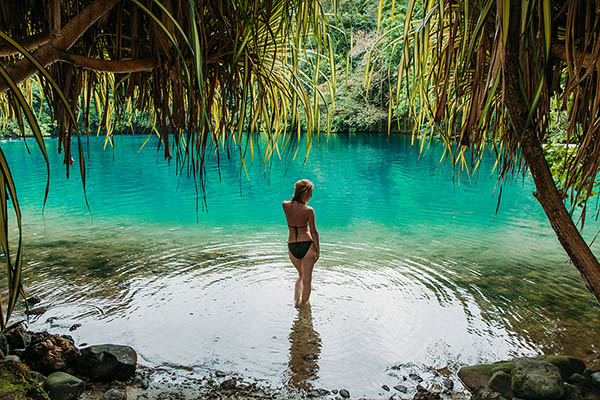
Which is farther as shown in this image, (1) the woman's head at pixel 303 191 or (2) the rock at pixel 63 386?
(1) the woman's head at pixel 303 191

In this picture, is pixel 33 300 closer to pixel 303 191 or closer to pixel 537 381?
pixel 303 191

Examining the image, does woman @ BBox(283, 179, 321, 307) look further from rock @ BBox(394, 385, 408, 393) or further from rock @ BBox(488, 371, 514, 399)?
rock @ BBox(488, 371, 514, 399)

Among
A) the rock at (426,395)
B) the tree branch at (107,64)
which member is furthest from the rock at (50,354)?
the rock at (426,395)

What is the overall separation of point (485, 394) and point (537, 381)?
34 centimetres

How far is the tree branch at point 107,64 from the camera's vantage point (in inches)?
58.4

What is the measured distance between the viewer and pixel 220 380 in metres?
3.08

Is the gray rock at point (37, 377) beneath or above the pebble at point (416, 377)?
above

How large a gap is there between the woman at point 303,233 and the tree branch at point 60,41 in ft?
9.64

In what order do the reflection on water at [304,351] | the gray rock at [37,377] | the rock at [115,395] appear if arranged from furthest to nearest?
the reflection on water at [304,351]
the rock at [115,395]
the gray rock at [37,377]

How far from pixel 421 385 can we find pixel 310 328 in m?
1.17

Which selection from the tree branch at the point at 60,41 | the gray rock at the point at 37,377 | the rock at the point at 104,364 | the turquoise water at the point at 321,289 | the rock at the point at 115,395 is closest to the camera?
the tree branch at the point at 60,41

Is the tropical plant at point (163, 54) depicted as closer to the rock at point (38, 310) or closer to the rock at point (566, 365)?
the rock at point (566, 365)

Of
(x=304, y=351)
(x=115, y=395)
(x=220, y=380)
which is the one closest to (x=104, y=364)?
(x=115, y=395)

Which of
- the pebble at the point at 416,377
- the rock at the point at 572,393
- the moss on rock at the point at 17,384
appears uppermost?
the moss on rock at the point at 17,384
